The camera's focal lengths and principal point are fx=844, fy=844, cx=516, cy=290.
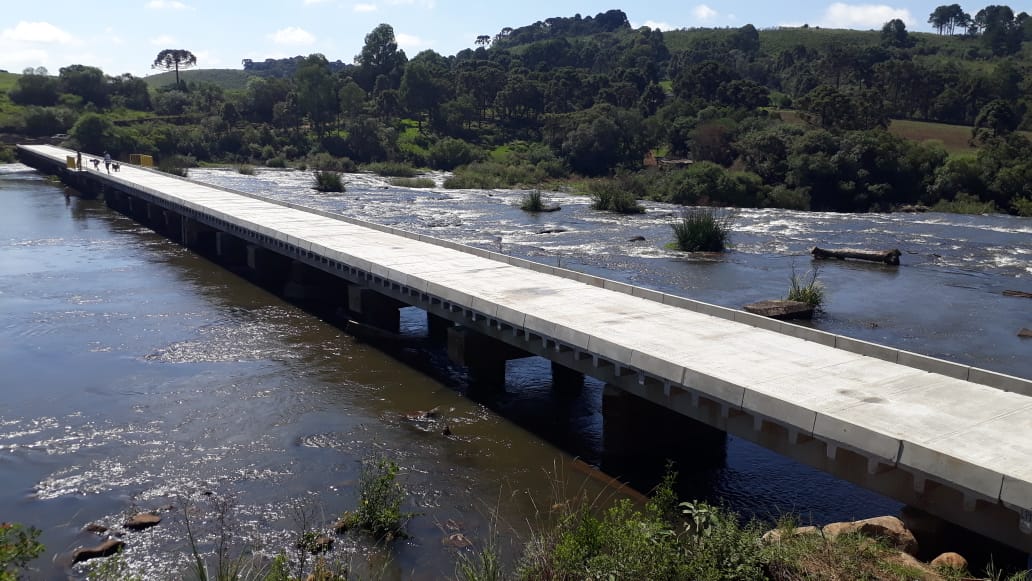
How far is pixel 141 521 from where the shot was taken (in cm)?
1379

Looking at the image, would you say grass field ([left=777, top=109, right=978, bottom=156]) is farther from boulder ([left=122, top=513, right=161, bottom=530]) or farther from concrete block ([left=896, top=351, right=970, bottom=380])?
boulder ([left=122, top=513, right=161, bottom=530])

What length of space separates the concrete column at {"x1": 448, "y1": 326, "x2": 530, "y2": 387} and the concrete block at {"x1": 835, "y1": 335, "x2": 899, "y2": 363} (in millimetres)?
7972

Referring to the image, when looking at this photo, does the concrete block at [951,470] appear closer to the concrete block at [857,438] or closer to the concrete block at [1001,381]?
the concrete block at [857,438]

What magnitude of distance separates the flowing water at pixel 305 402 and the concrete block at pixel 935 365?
2.52 metres

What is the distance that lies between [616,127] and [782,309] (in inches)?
2400

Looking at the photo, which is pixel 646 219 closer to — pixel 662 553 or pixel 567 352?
pixel 567 352

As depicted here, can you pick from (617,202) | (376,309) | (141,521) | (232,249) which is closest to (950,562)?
(141,521)

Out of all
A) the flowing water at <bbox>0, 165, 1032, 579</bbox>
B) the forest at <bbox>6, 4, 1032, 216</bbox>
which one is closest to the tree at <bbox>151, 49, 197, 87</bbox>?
the forest at <bbox>6, 4, 1032, 216</bbox>

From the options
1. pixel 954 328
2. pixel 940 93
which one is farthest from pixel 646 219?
pixel 940 93

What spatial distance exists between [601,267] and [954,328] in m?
14.3

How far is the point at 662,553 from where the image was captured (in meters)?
9.47

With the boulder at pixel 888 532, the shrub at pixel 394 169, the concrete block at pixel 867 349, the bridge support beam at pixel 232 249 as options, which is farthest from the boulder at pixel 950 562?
the shrub at pixel 394 169

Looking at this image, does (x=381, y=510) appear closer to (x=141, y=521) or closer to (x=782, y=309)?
(x=141, y=521)

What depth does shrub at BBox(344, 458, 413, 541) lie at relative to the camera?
13555 millimetres
